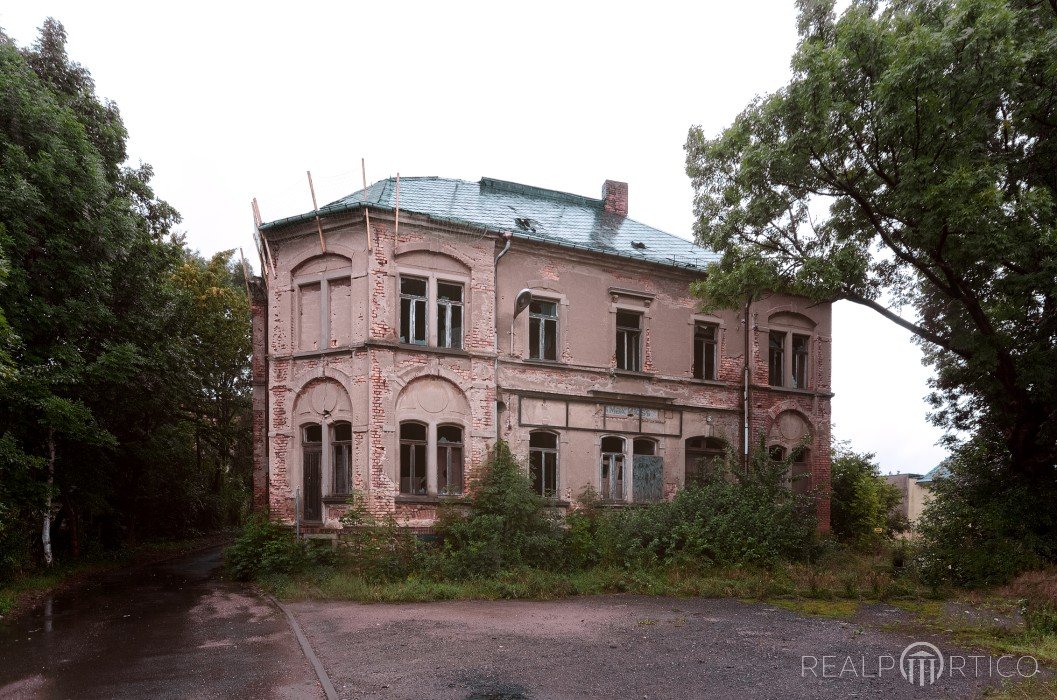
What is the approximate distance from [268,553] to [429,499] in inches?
140

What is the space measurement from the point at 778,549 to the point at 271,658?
11156 millimetres

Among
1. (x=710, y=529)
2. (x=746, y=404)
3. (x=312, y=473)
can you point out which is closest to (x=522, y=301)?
(x=312, y=473)

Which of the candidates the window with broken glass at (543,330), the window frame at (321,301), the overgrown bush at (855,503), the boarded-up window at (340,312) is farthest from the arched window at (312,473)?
the overgrown bush at (855,503)

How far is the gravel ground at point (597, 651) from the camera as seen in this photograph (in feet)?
25.4

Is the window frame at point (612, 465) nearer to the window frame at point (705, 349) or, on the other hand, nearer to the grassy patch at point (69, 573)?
the window frame at point (705, 349)

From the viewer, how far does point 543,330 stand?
62.5 feet

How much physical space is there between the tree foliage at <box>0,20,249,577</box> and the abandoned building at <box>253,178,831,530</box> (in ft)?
10.3

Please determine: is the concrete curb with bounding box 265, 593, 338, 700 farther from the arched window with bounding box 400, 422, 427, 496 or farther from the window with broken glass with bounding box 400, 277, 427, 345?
the window with broken glass with bounding box 400, 277, 427, 345

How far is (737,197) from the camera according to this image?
621 inches

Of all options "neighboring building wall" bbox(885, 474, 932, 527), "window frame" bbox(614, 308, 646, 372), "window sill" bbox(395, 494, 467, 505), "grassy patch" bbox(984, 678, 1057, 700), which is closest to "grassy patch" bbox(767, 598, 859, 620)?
"grassy patch" bbox(984, 678, 1057, 700)

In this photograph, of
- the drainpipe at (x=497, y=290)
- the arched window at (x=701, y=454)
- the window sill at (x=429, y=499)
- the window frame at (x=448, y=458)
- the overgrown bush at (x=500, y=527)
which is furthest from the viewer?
the arched window at (x=701, y=454)

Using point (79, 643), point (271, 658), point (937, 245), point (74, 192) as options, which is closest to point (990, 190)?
point (937, 245)

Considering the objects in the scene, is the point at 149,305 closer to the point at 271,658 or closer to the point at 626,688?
the point at 271,658

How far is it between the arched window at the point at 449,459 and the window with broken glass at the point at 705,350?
7241 mm
